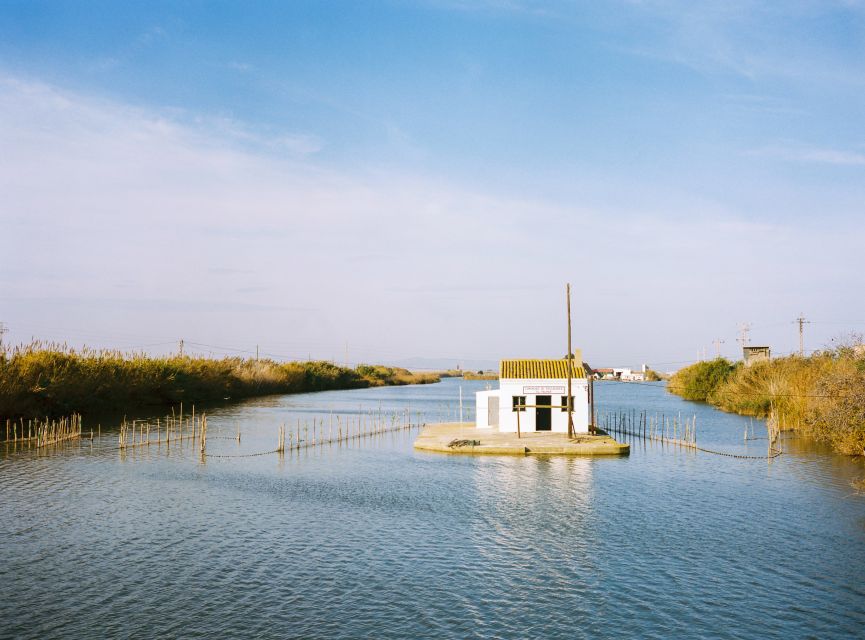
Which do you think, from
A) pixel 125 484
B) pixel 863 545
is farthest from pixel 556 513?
pixel 125 484

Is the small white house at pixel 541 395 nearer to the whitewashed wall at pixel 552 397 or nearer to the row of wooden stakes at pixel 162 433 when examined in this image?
the whitewashed wall at pixel 552 397

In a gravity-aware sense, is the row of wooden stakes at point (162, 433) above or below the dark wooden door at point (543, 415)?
below

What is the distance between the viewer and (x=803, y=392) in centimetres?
5778

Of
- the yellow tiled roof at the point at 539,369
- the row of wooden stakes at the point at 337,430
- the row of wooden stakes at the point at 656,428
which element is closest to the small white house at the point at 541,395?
the yellow tiled roof at the point at 539,369

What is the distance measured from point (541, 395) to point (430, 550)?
88.9 feet

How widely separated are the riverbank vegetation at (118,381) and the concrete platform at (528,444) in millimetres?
32898

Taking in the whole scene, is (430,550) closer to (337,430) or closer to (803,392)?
(337,430)

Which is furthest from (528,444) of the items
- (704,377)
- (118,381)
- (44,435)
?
(704,377)

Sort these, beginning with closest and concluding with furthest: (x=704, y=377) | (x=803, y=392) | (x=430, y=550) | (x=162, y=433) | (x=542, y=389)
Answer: (x=430, y=550)
(x=542, y=389)
(x=162, y=433)
(x=803, y=392)
(x=704, y=377)

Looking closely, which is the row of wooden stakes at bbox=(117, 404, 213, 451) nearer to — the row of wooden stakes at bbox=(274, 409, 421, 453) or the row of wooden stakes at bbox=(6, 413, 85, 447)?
the row of wooden stakes at bbox=(6, 413, 85, 447)

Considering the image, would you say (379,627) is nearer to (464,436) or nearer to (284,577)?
(284,577)

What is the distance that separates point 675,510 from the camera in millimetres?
30438

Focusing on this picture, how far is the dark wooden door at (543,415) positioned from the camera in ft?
165

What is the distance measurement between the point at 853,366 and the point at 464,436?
86.1 feet
